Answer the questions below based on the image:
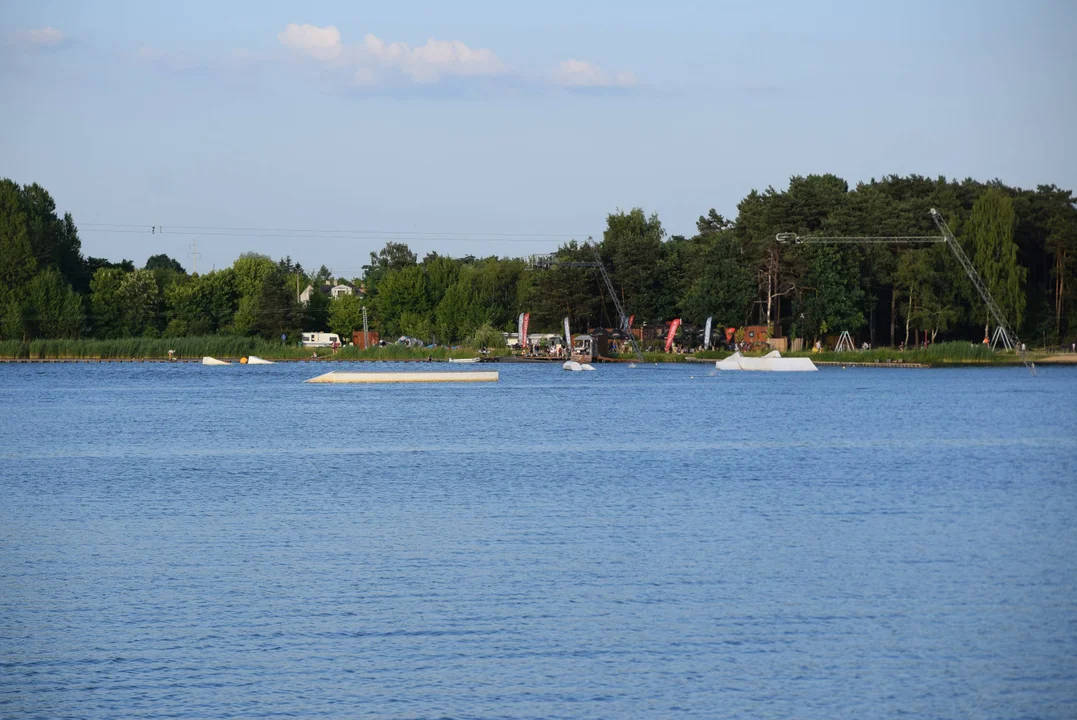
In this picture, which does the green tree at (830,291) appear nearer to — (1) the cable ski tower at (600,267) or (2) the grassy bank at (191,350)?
(1) the cable ski tower at (600,267)

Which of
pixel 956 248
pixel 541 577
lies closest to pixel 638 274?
pixel 956 248

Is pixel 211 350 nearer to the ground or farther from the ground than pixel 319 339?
nearer to the ground

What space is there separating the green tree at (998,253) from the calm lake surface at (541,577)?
194 feet

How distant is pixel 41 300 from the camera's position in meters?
125

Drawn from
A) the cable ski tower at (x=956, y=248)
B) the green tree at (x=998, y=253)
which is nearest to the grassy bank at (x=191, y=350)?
the cable ski tower at (x=956, y=248)

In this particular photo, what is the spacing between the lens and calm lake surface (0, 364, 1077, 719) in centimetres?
1349

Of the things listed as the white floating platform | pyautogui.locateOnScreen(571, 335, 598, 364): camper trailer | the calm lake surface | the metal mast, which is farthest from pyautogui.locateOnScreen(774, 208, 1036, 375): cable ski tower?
the calm lake surface

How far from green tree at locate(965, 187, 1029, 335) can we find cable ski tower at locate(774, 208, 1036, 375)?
0.68m

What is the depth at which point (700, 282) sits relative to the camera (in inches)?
4299

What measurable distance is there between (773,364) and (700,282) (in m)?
12.3

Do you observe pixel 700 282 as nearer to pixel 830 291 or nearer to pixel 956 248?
pixel 830 291

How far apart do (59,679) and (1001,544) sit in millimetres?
15632

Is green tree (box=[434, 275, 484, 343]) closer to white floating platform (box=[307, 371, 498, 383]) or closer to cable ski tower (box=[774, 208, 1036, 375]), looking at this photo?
cable ski tower (box=[774, 208, 1036, 375])

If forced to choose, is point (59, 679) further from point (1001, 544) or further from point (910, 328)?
point (910, 328)
